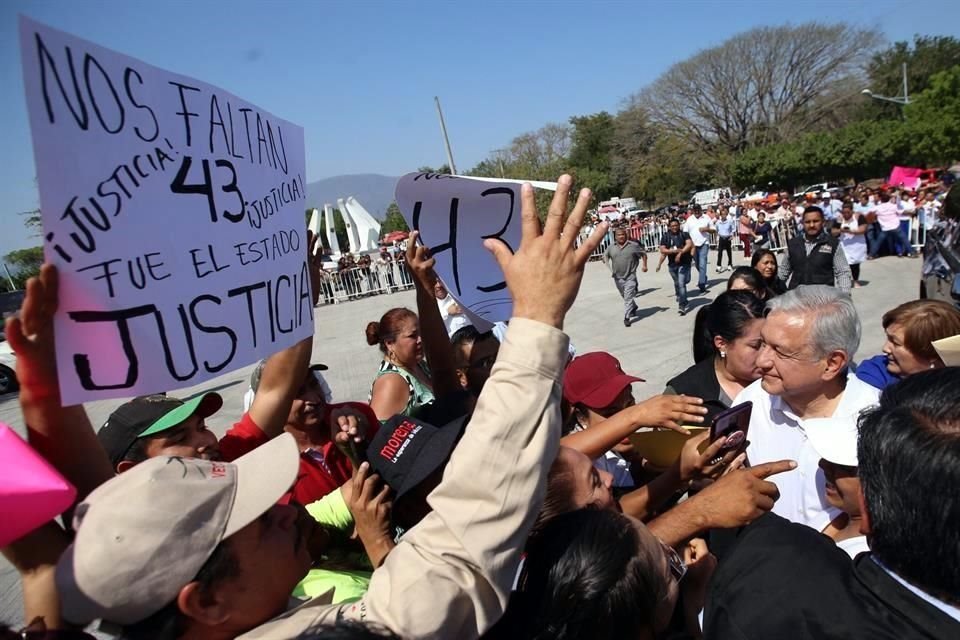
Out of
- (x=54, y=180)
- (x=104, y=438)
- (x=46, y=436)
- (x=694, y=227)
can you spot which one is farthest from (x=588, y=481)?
(x=694, y=227)

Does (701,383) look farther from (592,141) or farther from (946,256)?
(592,141)

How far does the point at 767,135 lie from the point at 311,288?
50384 millimetres

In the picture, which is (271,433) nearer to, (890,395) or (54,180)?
(54,180)

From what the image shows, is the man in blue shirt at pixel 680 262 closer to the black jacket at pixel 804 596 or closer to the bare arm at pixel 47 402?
the black jacket at pixel 804 596

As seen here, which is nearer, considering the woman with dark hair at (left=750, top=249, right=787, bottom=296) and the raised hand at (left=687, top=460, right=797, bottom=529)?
the raised hand at (left=687, top=460, right=797, bottom=529)

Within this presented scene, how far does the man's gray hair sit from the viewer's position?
2.48 metres

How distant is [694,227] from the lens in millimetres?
12750

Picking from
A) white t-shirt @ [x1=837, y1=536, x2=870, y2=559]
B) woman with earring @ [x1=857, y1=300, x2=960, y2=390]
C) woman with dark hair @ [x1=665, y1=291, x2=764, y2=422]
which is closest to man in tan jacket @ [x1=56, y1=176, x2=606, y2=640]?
white t-shirt @ [x1=837, y1=536, x2=870, y2=559]

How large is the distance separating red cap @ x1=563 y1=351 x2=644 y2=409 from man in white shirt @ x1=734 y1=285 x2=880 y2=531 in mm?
603

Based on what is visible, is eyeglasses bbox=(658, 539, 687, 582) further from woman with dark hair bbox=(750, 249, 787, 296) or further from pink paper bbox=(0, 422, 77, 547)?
woman with dark hair bbox=(750, 249, 787, 296)

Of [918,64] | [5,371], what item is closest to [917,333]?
[5,371]

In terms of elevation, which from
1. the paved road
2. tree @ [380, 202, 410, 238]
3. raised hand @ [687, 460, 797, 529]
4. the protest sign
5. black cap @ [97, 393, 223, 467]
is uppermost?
tree @ [380, 202, 410, 238]

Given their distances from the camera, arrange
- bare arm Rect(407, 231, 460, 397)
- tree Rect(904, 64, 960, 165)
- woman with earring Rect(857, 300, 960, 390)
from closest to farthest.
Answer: bare arm Rect(407, 231, 460, 397)
woman with earring Rect(857, 300, 960, 390)
tree Rect(904, 64, 960, 165)

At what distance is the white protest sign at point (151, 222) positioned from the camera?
1.49 m
